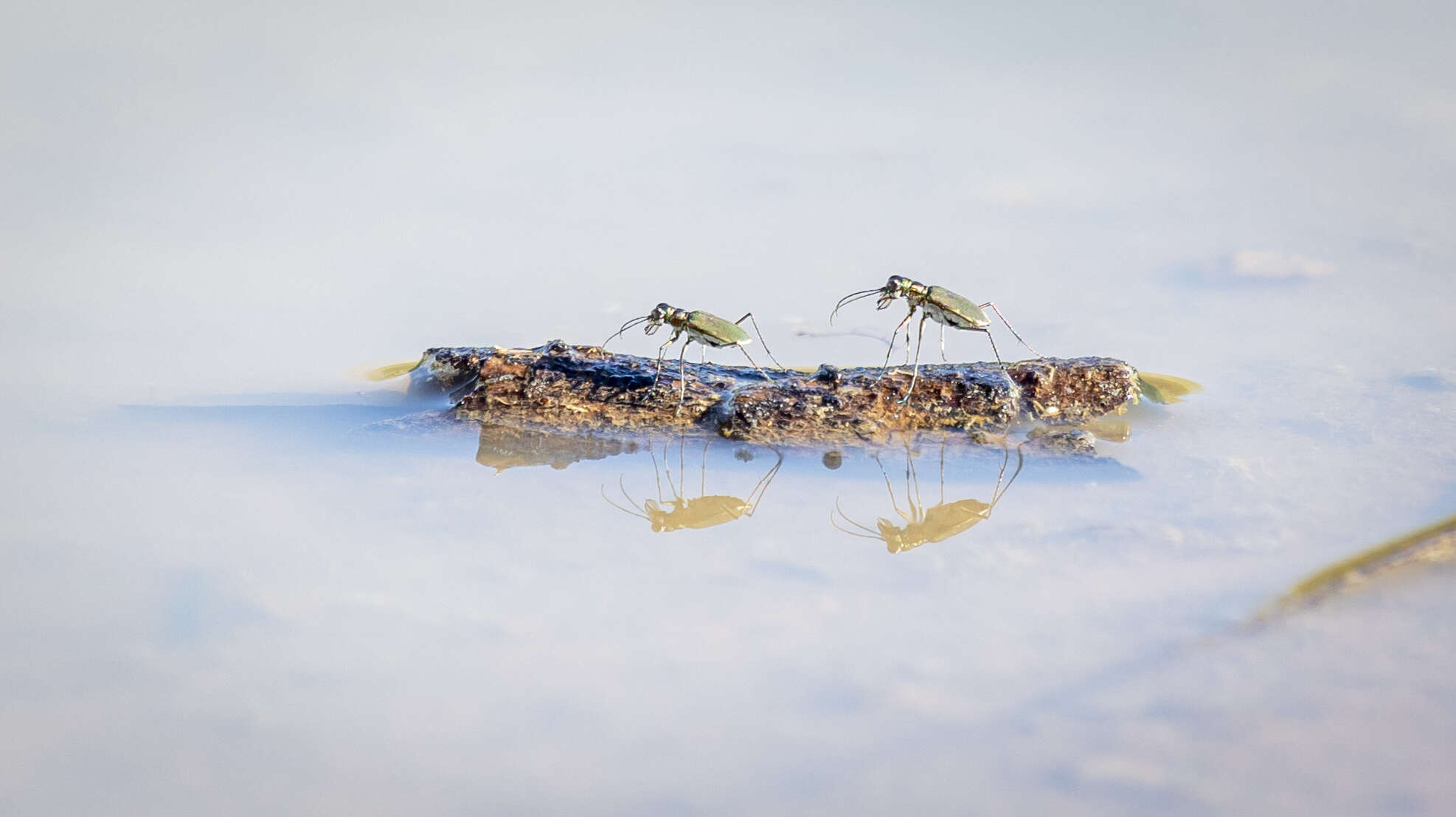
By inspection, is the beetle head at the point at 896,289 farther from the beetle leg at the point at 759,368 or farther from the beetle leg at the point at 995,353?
the beetle leg at the point at 759,368

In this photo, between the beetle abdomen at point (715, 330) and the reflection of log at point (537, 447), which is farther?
the beetle abdomen at point (715, 330)

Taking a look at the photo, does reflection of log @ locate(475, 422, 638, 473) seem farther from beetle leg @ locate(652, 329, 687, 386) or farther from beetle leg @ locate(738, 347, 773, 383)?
beetle leg @ locate(738, 347, 773, 383)

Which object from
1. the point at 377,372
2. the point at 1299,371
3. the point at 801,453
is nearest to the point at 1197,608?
the point at 801,453

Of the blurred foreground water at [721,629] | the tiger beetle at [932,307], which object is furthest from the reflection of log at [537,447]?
the tiger beetle at [932,307]

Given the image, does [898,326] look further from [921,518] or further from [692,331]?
[921,518]

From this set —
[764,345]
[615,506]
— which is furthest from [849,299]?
[615,506]

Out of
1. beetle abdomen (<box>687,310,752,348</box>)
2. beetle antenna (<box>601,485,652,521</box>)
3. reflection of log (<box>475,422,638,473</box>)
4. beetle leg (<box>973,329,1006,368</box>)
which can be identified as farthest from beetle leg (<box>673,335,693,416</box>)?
beetle leg (<box>973,329,1006,368</box>)
